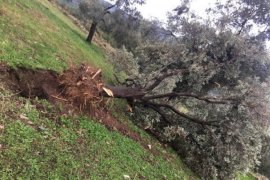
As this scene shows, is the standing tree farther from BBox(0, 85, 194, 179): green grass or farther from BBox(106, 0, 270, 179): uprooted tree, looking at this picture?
BBox(0, 85, 194, 179): green grass

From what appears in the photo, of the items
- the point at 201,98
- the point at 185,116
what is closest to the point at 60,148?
the point at 185,116

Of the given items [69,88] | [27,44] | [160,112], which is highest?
[160,112]

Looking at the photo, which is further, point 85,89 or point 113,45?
point 113,45

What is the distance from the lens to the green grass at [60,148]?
803 cm

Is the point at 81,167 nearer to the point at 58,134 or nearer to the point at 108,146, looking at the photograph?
the point at 58,134

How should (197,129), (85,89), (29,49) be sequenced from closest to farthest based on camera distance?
1. (85,89)
2. (29,49)
3. (197,129)

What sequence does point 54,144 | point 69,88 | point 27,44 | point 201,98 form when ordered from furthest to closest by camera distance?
point 201,98, point 27,44, point 69,88, point 54,144

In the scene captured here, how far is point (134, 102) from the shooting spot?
1642cm

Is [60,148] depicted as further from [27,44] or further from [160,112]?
[160,112]

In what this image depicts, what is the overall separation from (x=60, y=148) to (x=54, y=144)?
17 cm

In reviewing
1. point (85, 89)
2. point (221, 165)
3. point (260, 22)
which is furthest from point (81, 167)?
point (260, 22)

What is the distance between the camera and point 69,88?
12.3 meters

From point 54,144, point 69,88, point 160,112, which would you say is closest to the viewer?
point 54,144

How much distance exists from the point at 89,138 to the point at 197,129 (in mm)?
7019
